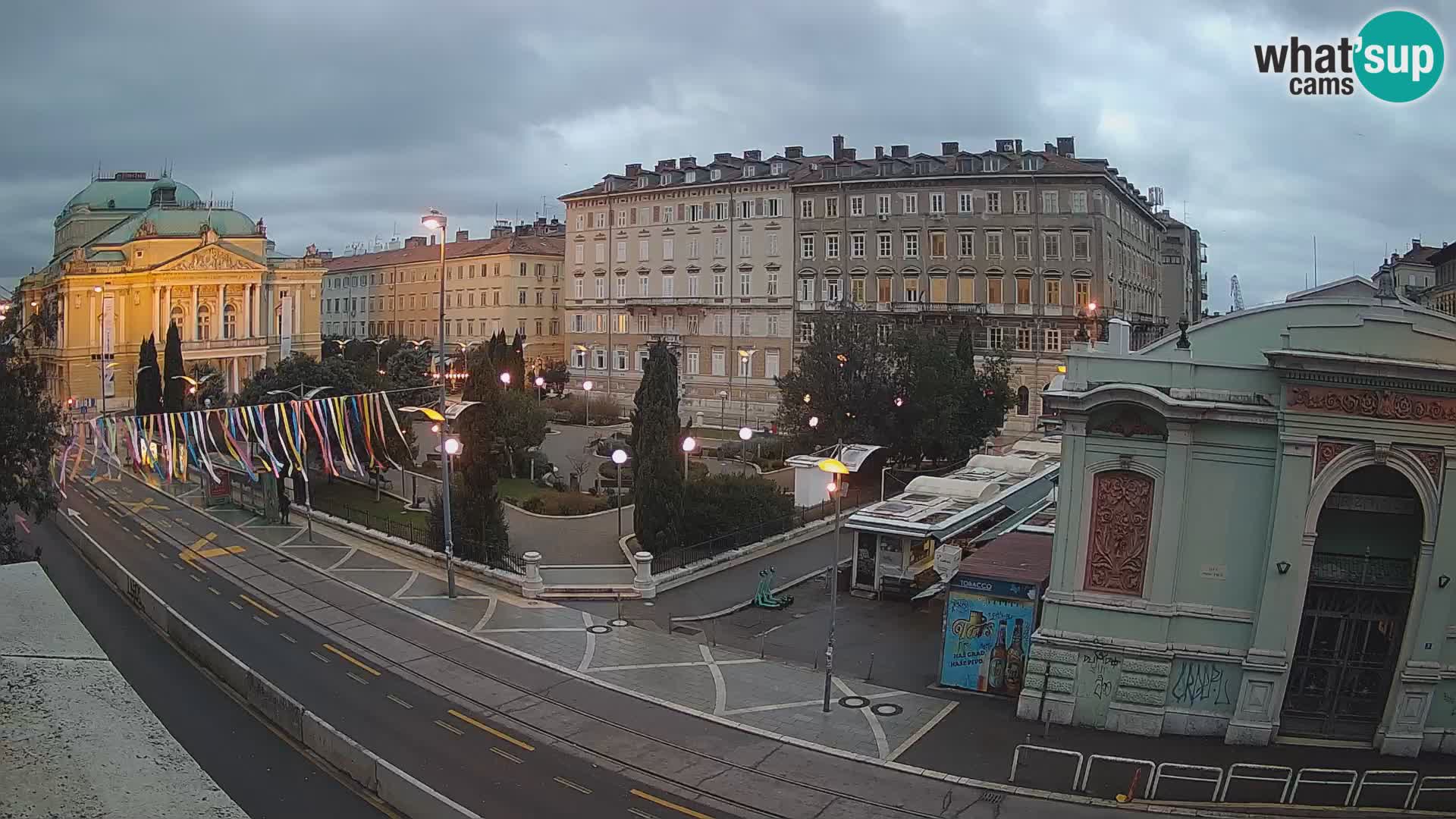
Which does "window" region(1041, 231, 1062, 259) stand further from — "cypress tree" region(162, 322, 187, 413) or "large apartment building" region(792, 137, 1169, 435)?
"cypress tree" region(162, 322, 187, 413)

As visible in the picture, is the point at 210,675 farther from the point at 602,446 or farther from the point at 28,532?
the point at 602,446

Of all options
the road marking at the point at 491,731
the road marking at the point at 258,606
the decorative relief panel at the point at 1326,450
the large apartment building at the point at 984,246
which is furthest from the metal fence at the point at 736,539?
the large apartment building at the point at 984,246

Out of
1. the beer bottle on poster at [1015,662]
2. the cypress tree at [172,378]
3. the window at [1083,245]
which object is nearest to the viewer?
the beer bottle on poster at [1015,662]

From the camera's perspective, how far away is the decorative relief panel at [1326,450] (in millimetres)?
19328

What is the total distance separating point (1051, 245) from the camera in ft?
209

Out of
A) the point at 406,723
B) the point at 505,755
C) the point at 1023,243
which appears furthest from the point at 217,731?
the point at 1023,243

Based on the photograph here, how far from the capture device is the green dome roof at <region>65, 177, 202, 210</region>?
95.7 meters

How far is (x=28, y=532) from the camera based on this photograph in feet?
128

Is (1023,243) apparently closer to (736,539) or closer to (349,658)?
(736,539)

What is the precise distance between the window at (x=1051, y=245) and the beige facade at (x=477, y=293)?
40.5m

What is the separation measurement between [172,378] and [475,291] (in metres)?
43.6

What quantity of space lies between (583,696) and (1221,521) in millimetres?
13558

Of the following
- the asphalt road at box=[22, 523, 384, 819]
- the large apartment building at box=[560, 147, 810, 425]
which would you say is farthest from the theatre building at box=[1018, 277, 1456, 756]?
the large apartment building at box=[560, 147, 810, 425]

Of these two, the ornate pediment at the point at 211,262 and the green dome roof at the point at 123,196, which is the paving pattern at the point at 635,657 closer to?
the ornate pediment at the point at 211,262
